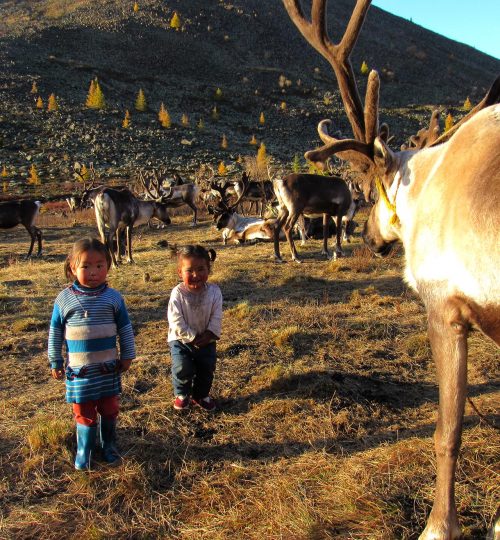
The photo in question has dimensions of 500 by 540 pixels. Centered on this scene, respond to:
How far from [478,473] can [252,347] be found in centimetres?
261

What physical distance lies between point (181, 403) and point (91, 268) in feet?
4.42

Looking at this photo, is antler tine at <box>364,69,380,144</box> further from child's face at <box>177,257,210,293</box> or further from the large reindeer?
child's face at <box>177,257,210,293</box>

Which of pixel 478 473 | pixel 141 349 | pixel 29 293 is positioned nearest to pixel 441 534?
pixel 478 473

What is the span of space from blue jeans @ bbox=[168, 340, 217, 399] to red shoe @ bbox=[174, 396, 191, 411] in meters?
0.03

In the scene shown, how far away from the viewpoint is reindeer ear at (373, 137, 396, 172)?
2.82 meters

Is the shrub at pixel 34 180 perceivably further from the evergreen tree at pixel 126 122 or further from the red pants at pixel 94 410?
the red pants at pixel 94 410

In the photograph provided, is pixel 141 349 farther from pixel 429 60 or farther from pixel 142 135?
pixel 429 60

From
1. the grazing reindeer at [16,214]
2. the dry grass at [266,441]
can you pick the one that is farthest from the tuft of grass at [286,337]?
the grazing reindeer at [16,214]

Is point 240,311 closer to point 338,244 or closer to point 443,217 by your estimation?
point 443,217

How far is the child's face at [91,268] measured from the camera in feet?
9.56

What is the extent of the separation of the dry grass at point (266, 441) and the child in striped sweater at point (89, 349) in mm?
244

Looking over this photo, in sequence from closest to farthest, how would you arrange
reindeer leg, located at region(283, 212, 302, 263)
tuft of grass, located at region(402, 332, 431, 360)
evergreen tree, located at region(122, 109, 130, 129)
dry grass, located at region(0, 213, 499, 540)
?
dry grass, located at region(0, 213, 499, 540) → tuft of grass, located at region(402, 332, 431, 360) → reindeer leg, located at region(283, 212, 302, 263) → evergreen tree, located at region(122, 109, 130, 129)

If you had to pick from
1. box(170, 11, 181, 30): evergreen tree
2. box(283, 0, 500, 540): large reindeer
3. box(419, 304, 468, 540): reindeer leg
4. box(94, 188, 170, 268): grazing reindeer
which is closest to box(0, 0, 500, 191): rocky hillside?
box(170, 11, 181, 30): evergreen tree

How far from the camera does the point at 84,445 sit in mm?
2922
